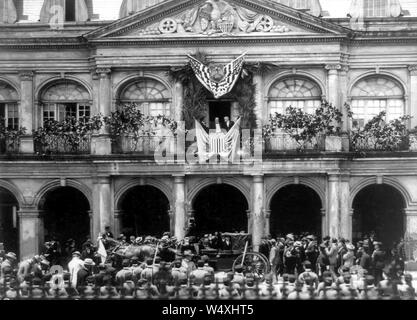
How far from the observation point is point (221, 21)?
34531 mm

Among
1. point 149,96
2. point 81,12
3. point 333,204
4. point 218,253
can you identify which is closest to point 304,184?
point 333,204

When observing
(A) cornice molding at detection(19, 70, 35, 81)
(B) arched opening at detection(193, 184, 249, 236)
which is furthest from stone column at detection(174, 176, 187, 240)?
(A) cornice molding at detection(19, 70, 35, 81)

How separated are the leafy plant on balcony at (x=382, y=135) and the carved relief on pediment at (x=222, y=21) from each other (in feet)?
17.7

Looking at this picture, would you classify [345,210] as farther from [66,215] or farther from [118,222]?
[66,215]

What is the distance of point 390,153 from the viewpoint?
34.0 metres

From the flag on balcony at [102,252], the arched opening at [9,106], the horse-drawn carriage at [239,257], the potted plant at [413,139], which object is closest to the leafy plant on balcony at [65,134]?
the arched opening at [9,106]

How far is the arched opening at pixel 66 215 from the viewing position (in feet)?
118

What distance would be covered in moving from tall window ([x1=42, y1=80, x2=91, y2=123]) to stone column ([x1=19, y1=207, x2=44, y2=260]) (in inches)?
171

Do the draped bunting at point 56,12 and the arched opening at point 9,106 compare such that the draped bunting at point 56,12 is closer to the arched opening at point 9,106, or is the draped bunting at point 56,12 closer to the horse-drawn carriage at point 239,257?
the arched opening at point 9,106

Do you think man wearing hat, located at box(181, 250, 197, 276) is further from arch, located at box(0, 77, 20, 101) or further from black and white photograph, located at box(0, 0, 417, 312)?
arch, located at box(0, 77, 20, 101)

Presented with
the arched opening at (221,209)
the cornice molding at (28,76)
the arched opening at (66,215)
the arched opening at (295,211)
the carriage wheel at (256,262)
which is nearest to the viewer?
the carriage wheel at (256,262)

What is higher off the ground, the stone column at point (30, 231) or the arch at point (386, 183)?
the arch at point (386, 183)
